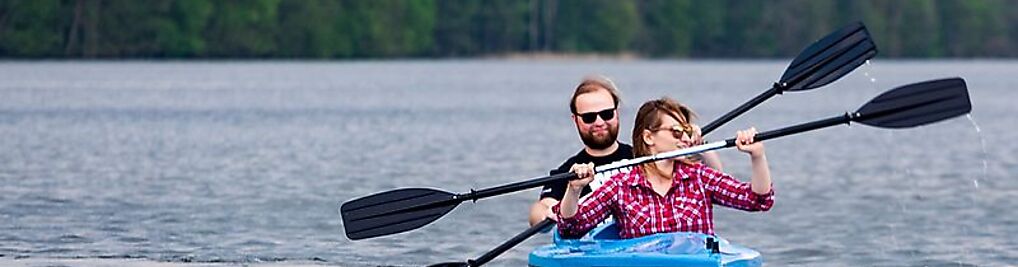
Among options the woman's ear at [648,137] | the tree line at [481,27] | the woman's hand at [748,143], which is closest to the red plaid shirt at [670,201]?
the woman's ear at [648,137]

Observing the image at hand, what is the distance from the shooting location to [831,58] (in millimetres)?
10727

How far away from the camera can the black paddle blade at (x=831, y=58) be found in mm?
10688

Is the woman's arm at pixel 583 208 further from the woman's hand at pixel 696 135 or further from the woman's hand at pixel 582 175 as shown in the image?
the woman's hand at pixel 696 135

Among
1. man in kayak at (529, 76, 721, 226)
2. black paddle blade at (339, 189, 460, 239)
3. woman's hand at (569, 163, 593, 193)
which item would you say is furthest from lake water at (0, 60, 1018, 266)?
woman's hand at (569, 163, 593, 193)

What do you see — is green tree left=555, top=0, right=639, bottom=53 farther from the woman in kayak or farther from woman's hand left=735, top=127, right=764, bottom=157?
woman's hand left=735, top=127, right=764, bottom=157

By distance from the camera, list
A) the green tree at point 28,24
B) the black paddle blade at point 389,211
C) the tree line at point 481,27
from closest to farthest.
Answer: the black paddle blade at point 389,211, the green tree at point 28,24, the tree line at point 481,27

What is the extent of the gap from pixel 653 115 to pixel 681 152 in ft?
0.73

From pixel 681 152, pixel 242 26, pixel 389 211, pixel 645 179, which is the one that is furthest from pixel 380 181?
pixel 242 26

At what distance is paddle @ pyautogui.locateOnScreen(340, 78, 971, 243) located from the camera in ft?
31.8

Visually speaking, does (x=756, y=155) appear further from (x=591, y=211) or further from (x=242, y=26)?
(x=242, y=26)

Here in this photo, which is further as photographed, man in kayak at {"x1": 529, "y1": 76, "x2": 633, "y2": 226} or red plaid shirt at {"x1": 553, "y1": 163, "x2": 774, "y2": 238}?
man in kayak at {"x1": 529, "y1": 76, "x2": 633, "y2": 226}

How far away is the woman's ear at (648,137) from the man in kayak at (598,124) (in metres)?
0.25

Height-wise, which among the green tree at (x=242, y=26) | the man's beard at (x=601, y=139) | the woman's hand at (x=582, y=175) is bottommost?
the woman's hand at (x=582, y=175)

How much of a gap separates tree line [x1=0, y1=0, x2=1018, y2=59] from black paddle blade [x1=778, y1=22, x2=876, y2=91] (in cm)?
9641
